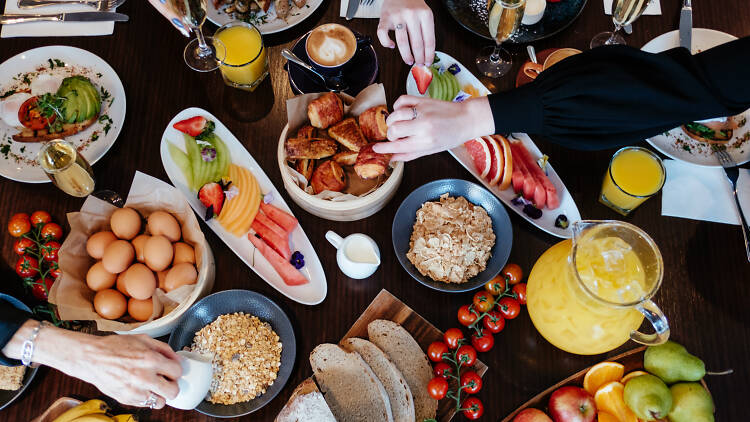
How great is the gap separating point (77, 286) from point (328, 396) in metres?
0.69

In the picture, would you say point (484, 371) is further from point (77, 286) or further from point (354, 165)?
point (77, 286)

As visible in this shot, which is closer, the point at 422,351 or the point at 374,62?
the point at 422,351

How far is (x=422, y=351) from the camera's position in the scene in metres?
1.43

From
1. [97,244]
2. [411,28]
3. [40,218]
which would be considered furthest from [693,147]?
→ [40,218]

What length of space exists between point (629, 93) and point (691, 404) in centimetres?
73

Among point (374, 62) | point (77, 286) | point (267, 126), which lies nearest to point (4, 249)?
point (77, 286)

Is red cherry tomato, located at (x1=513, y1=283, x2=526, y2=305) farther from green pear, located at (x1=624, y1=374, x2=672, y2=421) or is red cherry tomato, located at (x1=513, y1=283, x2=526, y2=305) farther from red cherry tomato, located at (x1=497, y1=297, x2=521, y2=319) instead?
green pear, located at (x1=624, y1=374, x2=672, y2=421)

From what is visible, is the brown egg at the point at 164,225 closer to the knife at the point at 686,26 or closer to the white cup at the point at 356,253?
the white cup at the point at 356,253

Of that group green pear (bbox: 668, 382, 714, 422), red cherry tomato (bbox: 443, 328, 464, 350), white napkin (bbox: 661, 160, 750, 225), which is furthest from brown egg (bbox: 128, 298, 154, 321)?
white napkin (bbox: 661, 160, 750, 225)

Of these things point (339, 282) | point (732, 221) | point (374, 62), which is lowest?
point (339, 282)

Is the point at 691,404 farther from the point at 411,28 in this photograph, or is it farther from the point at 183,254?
the point at 183,254

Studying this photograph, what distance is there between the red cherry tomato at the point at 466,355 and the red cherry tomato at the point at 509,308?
0.44 ft

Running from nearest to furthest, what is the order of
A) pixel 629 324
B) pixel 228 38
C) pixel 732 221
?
pixel 629 324, pixel 732 221, pixel 228 38

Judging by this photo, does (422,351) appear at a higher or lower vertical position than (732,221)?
lower
